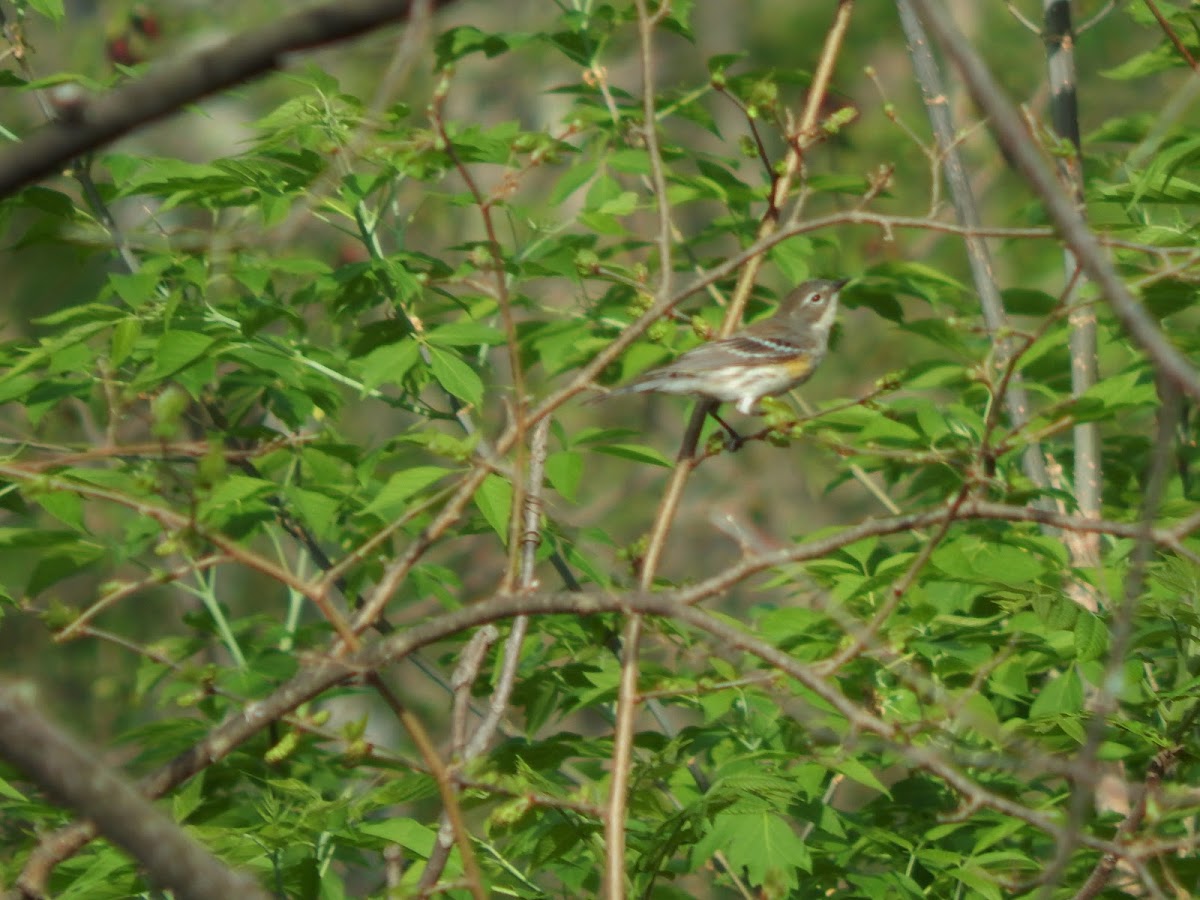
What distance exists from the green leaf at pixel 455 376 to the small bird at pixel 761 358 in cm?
63

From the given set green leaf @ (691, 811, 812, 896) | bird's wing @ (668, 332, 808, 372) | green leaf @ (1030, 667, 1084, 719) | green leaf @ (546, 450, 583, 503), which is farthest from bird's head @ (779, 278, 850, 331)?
green leaf @ (691, 811, 812, 896)

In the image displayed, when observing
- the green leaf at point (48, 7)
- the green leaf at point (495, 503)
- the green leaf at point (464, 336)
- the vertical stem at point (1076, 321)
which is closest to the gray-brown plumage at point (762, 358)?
the green leaf at point (464, 336)

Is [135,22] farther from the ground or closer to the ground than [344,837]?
farther from the ground

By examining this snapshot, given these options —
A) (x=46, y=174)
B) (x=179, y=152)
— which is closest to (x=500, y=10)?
(x=179, y=152)

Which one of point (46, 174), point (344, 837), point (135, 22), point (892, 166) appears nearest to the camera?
point (46, 174)

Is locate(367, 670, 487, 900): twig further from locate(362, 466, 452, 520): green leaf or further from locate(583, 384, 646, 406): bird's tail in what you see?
locate(583, 384, 646, 406): bird's tail

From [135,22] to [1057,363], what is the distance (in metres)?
6.93

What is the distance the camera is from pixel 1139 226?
15.6 ft

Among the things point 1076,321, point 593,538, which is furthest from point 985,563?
point 1076,321

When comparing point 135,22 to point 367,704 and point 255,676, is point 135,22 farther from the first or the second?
point 367,704

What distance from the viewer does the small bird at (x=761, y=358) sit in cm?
543

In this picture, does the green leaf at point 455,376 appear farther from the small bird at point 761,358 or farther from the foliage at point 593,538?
the small bird at point 761,358

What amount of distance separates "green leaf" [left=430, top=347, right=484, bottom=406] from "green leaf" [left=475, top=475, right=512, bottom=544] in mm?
313

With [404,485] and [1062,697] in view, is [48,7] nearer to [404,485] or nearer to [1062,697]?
[404,485]
